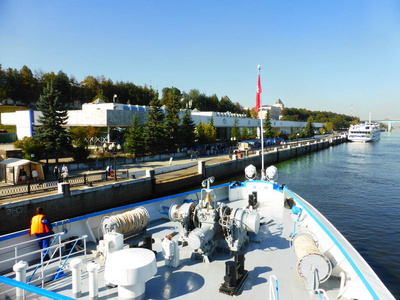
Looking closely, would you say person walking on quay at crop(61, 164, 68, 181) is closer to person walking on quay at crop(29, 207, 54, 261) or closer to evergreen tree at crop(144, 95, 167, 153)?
evergreen tree at crop(144, 95, 167, 153)

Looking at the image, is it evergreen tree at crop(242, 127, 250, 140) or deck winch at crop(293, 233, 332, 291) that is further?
evergreen tree at crop(242, 127, 250, 140)

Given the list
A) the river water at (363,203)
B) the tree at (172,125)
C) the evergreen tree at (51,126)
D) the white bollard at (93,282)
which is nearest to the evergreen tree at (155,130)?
the tree at (172,125)

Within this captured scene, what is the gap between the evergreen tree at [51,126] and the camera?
3186cm

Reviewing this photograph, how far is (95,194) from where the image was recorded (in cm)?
2269

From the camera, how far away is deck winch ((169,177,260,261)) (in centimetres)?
798

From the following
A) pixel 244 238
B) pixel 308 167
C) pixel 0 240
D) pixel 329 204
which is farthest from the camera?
pixel 308 167

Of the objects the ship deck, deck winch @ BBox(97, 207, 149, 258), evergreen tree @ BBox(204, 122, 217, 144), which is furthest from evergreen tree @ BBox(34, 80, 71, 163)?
evergreen tree @ BBox(204, 122, 217, 144)

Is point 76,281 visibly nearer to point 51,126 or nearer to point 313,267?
point 313,267

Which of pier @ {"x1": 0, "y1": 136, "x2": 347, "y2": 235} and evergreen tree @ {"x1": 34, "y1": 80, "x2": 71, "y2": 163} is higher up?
evergreen tree @ {"x1": 34, "y1": 80, "x2": 71, "y2": 163}

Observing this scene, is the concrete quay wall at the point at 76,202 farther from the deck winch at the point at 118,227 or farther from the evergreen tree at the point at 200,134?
the evergreen tree at the point at 200,134

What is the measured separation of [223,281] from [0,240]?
21.4 feet

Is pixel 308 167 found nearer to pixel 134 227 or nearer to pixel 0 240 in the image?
pixel 134 227

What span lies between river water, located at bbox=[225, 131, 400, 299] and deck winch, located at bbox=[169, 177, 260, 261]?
338 inches

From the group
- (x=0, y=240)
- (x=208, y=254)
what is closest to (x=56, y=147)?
(x=0, y=240)
